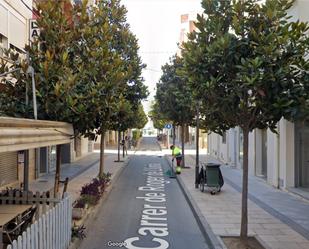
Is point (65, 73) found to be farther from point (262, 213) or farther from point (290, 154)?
point (290, 154)

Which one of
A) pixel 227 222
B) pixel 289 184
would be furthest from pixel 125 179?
pixel 227 222

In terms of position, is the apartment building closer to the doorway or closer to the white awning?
the doorway

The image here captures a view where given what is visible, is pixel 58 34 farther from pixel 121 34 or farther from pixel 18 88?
pixel 121 34

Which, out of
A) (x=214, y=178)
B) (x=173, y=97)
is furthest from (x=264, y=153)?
(x=173, y=97)

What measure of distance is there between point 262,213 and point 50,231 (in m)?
7.12

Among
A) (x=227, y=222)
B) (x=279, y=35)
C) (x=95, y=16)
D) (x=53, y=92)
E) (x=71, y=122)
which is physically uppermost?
(x=95, y=16)

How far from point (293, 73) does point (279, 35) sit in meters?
0.72

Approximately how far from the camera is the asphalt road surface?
9591 millimetres

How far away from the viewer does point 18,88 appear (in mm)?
9445

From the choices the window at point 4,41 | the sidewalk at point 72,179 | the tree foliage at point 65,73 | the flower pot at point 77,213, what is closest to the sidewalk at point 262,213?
the flower pot at point 77,213

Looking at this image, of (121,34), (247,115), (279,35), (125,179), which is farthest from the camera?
(125,179)

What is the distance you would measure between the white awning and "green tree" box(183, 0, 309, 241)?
300 cm

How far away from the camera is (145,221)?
11.7m

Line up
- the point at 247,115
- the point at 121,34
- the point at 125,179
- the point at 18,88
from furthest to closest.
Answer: the point at 125,179 → the point at 121,34 → the point at 18,88 → the point at 247,115
